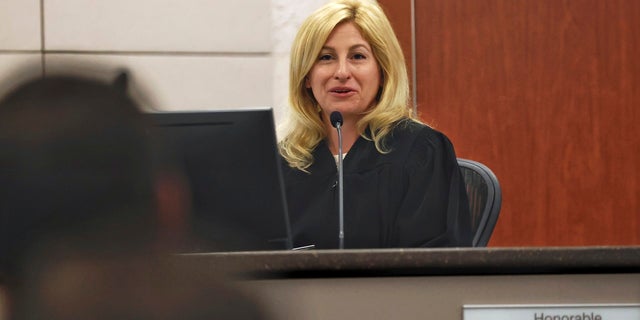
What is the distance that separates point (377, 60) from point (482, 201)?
0.41 meters

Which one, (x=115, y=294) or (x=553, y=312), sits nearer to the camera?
(x=115, y=294)

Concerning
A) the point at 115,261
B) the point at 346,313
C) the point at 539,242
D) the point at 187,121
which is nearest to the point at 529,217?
the point at 539,242

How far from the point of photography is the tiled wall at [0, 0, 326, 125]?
3.98 metres

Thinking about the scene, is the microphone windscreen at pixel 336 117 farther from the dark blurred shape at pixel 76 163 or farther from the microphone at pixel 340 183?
the dark blurred shape at pixel 76 163

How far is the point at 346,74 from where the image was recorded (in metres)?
2.58

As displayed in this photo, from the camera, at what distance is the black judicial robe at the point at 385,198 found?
95.7 inches

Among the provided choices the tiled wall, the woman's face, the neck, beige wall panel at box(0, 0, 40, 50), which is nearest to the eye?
the woman's face

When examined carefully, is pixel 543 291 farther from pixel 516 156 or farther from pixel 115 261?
pixel 516 156

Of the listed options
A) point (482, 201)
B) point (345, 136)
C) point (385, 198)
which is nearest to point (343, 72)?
point (345, 136)

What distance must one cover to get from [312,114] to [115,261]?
6.93 ft

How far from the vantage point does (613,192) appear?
423cm

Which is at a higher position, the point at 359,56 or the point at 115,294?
the point at 359,56

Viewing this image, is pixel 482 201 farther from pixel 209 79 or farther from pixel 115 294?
pixel 115 294

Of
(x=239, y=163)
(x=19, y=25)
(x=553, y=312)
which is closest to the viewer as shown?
(x=553, y=312)
